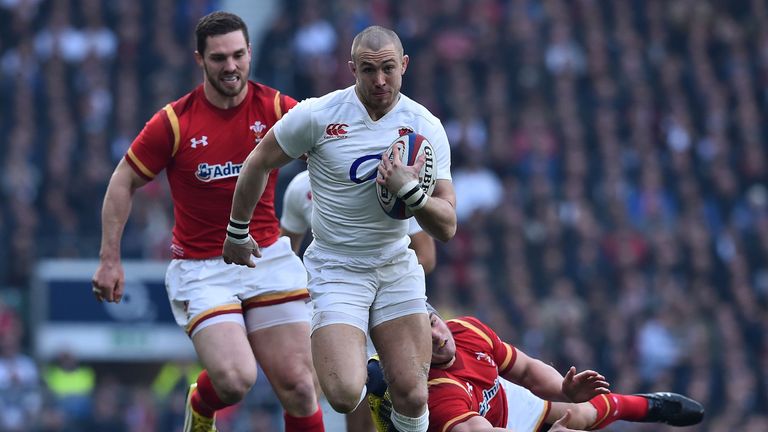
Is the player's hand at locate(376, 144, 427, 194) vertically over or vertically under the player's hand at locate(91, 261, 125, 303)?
over

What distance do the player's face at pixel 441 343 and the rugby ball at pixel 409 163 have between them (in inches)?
35.5

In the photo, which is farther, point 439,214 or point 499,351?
point 499,351

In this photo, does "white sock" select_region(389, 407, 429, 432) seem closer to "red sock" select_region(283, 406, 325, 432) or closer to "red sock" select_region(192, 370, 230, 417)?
"red sock" select_region(283, 406, 325, 432)

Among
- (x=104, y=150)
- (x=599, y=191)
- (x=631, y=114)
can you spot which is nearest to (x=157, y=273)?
(x=104, y=150)

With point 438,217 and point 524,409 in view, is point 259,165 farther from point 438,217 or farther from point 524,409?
point 524,409

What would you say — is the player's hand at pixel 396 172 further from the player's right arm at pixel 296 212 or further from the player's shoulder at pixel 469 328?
the player's right arm at pixel 296 212

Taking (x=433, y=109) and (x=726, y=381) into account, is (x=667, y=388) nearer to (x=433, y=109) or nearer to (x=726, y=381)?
(x=726, y=381)

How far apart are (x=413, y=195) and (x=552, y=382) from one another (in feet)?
6.32

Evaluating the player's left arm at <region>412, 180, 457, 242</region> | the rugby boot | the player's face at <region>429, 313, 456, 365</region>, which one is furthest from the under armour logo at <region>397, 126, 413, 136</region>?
the rugby boot

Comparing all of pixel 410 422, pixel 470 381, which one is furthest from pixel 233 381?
pixel 470 381

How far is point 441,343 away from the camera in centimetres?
820

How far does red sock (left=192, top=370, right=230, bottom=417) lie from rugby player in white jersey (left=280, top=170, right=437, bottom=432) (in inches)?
29.0

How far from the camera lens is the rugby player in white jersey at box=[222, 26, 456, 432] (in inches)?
297

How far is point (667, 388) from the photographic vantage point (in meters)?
15.2
